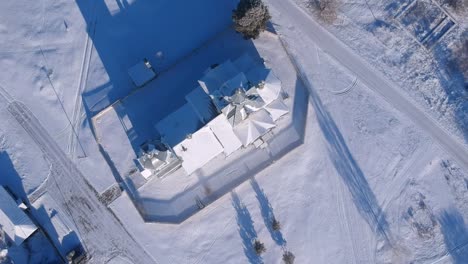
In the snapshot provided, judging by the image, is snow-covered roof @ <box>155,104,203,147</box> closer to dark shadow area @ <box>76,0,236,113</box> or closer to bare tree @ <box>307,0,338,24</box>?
dark shadow area @ <box>76,0,236,113</box>

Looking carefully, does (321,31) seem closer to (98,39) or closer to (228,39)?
(228,39)

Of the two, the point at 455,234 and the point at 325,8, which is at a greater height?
the point at 325,8

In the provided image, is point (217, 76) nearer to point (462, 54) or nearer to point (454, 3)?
point (462, 54)

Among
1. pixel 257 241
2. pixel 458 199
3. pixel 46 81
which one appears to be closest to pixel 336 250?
pixel 257 241

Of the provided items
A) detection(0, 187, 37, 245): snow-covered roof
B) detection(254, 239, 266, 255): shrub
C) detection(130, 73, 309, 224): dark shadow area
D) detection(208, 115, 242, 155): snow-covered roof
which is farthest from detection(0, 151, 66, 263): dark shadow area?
detection(254, 239, 266, 255): shrub

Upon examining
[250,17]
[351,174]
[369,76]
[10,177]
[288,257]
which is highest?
[250,17]

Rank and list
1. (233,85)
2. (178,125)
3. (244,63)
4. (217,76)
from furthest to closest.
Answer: (244,63)
(217,76)
(178,125)
(233,85)

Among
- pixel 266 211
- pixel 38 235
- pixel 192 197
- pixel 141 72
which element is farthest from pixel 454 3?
pixel 38 235
